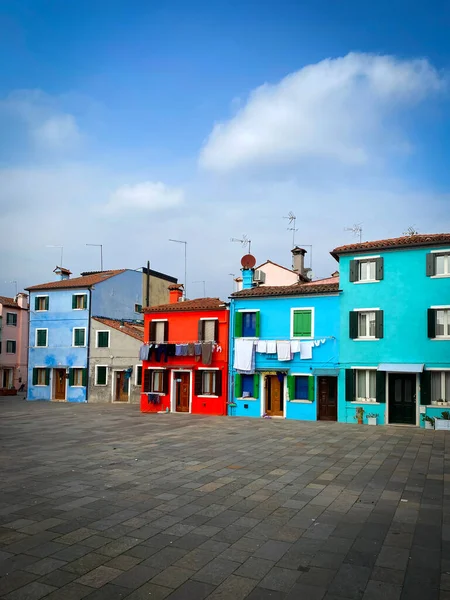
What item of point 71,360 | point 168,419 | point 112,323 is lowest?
point 168,419

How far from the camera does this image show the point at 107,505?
9.51m

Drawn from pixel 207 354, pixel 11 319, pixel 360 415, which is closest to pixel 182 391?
pixel 207 354

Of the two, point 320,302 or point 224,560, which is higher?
point 320,302

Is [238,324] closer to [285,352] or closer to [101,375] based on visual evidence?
[285,352]

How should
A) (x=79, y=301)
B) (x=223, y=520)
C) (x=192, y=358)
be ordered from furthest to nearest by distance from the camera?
(x=79, y=301) < (x=192, y=358) < (x=223, y=520)

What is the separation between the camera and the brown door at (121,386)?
3547cm

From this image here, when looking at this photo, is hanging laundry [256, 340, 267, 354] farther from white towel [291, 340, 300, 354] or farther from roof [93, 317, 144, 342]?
roof [93, 317, 144, 342]

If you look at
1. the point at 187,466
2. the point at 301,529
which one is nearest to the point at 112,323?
the point at 187,466

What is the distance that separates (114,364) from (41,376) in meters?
6.75

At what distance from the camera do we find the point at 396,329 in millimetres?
23625

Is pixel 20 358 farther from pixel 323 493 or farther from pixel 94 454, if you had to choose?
pixel 323 493

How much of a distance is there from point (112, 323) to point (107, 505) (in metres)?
27.9

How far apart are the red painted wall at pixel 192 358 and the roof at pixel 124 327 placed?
18.3ft

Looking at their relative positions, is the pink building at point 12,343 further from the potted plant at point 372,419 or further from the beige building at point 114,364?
the potted plant at point 372,419
